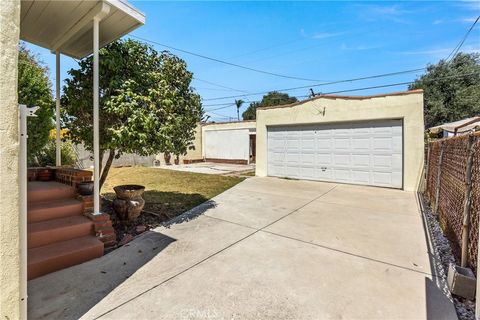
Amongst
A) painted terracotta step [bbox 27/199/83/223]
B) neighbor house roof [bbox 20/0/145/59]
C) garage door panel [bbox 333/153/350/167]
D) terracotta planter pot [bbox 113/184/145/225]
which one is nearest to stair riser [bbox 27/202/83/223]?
painted terracotta step [bbox 27/199/83/223]

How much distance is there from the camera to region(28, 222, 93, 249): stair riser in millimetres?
3079

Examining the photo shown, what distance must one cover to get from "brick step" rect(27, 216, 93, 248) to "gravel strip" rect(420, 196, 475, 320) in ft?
14.4

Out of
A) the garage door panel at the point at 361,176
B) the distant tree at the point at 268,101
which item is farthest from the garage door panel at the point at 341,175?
the distant tree at the point at 268,101

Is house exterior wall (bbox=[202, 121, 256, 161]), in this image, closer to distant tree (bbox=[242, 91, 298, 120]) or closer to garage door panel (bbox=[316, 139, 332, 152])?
garage door panel (bbox=[316, 139, 332, 152])

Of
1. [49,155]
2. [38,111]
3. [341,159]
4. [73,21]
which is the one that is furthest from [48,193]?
[341,159]

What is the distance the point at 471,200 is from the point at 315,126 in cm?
721

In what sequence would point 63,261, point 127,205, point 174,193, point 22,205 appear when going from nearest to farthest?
point 22,205, point 63,261, point 127,205, point 174,193

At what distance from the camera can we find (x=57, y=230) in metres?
3.26

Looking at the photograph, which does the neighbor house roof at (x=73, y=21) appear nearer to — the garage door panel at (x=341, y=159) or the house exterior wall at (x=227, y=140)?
the garage door panel at (x=341, y=159)

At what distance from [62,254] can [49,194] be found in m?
1.29

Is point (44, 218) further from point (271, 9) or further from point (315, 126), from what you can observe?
point (271, 9)

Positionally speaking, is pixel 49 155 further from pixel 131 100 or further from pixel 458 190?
pixel 458 190

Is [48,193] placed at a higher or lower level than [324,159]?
lower

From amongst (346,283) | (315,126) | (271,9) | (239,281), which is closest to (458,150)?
(346,283)
